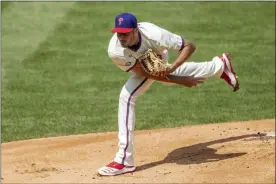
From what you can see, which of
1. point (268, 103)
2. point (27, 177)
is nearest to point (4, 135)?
point (27, 177)

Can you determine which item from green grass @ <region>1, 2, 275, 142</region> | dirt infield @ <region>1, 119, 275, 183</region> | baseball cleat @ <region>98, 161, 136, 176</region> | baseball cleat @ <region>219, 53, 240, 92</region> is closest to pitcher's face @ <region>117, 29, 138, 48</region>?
baseball cleat @ <region>98, 161, 136, 176</region>

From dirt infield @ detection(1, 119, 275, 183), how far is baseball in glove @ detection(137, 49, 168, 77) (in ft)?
3.32

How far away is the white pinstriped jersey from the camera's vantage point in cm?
736

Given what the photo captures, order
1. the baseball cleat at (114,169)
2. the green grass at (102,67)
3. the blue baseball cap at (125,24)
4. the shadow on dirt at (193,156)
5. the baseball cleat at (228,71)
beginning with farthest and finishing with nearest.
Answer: the green grass at (102,67) < the baseball cleat at (228,71) < the shadow on dirt at (193,156) < the baseball cleat at (114,169) < the blue baseball cap at (125,24)

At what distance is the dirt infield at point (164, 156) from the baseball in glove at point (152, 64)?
1.01m

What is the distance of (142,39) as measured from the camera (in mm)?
7441

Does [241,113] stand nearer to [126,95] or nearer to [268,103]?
[268,103]

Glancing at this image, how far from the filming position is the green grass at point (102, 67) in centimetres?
1024

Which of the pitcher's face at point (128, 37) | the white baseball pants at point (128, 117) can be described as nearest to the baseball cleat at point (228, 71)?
the white baseball pants at point (128, 117)

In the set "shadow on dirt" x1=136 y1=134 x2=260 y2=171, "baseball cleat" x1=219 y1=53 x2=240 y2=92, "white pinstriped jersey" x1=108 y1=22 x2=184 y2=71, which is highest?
"white pinstriped jersey" x1=108 y1=22 x2=184 y2=71

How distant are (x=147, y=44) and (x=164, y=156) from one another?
1386 mm

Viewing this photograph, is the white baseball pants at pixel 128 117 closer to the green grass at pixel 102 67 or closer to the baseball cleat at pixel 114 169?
the baseball cleat at pixel 114 169

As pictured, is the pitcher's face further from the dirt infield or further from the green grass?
the green grass

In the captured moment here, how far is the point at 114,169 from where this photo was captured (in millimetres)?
7562
